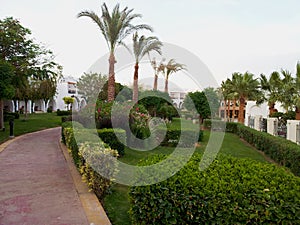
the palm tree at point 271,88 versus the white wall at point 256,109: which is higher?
the palm tree at point 271,88

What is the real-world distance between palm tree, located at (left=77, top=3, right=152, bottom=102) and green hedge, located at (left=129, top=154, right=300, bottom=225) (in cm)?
1266

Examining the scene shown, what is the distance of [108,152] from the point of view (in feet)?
16.9

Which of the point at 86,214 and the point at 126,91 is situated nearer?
the point at 86,214

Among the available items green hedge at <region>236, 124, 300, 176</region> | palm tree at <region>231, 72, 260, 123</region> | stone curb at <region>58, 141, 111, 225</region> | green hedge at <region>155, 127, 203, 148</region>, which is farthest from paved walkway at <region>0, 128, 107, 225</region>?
palm tree at <region>231, 72, 260, 123</region>

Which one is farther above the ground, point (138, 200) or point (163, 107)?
point (163, 107)

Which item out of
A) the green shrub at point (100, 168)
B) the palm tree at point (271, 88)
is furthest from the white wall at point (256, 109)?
the green shrub at point (100, 168)

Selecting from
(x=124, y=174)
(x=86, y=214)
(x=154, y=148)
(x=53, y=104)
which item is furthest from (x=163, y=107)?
(x=53, y=104)

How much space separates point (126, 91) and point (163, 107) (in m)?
6.07

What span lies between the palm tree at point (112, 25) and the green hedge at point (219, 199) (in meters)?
12.7

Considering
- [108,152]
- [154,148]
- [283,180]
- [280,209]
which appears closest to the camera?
[280,209]

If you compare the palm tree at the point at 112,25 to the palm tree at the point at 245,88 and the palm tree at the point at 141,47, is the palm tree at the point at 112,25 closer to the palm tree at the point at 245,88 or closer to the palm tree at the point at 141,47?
the palm tree at the point at 141,47

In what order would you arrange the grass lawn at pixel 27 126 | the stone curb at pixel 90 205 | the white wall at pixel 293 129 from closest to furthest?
the stone curb at pixel 90 205 → the white wall at pixel 293 129 → the grass lawn at pixel 27 126

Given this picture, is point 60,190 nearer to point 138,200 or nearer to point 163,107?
point 138,200

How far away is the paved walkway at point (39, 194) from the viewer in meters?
4.21
